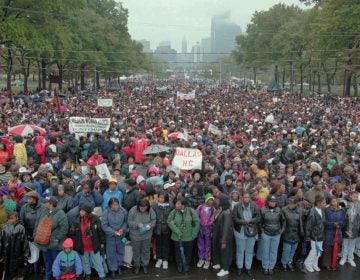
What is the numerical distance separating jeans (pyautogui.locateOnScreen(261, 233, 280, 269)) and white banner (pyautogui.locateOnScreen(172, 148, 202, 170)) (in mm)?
3098

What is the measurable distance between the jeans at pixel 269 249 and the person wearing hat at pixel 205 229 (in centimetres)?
92

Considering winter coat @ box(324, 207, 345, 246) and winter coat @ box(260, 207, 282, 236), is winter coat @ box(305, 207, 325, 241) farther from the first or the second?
winter coat @ box(260, 207, 282, 236)

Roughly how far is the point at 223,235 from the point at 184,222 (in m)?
0.68

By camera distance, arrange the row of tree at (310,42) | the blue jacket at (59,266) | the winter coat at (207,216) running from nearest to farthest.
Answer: the blue jacket at (59,266)
the winter coat at (207,216)
the row of tree at (310,42)

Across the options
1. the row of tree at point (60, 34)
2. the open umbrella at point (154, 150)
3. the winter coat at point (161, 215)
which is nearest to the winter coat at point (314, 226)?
the winter coat at point (161, 215)

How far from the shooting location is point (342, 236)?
8.21m

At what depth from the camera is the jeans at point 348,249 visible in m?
8.29

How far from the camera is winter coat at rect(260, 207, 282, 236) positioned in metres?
7.71

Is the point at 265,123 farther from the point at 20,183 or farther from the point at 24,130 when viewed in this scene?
the point at 20,183

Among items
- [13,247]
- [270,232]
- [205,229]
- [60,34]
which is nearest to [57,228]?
[13,247]

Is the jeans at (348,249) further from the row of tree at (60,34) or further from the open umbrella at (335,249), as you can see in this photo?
the row of tree at (60,34)

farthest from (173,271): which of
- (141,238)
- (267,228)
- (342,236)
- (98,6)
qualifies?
(98,6)

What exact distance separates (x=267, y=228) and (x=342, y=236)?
151 cm

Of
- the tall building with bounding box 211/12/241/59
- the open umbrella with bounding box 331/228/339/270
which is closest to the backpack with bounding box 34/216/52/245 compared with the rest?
the open umbrella with bounding box 331/228/339/270
